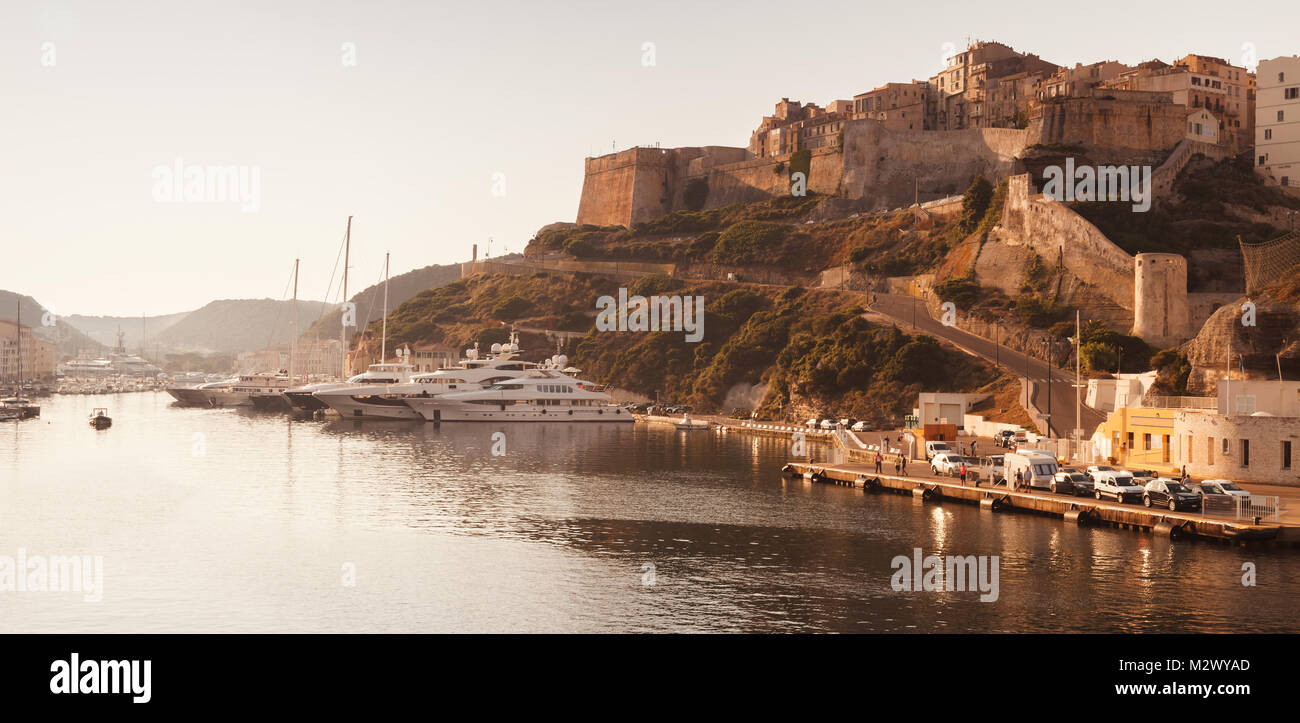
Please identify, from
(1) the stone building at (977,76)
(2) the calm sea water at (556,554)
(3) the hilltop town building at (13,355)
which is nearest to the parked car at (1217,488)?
(2) the calm sea water at (556,554)

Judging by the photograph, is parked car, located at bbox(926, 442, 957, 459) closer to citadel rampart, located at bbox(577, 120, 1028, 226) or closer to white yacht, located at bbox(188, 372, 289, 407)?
citadel rampart, located at bbox(577, 120, 1028, 226)

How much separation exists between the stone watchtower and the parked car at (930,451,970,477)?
2890 cm

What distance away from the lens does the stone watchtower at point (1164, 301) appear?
68.1 meters

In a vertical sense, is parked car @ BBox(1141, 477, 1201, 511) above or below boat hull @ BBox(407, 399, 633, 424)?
below

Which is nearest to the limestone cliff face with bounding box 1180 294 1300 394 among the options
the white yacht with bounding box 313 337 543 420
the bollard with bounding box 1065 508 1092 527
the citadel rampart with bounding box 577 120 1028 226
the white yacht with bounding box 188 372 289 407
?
the bollard with bounding box 1065 508 1092 527

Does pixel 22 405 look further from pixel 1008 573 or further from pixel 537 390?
pixel 1008 573

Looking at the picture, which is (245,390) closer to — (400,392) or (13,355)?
(400,392)

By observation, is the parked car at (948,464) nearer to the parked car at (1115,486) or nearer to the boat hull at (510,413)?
the parked car at (1115,486)

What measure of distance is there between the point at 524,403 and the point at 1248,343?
5883 centimetres

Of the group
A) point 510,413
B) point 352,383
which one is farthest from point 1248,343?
point 352,383

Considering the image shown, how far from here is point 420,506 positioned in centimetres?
4197

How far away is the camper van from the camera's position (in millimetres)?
40125

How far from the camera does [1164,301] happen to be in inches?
2687
